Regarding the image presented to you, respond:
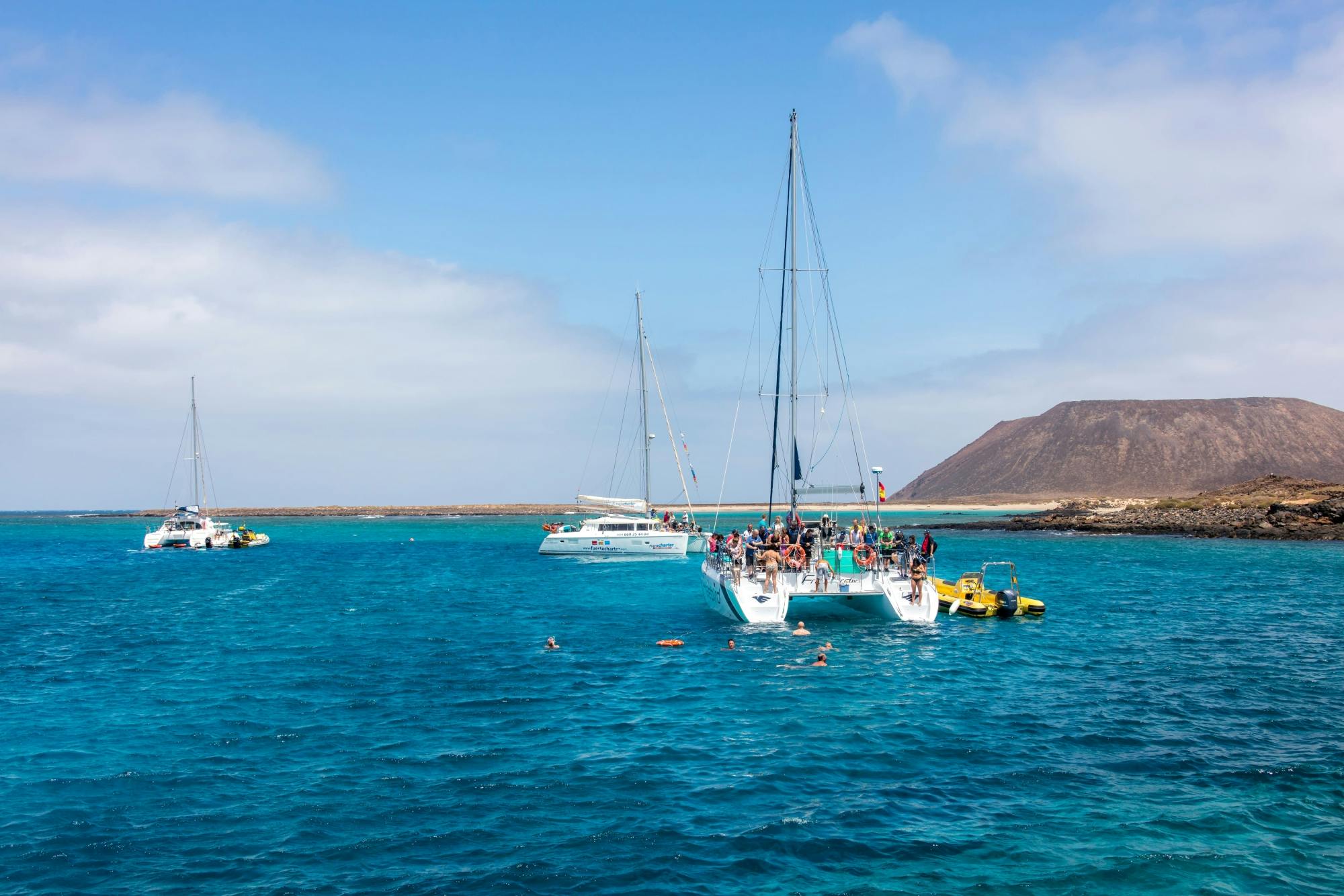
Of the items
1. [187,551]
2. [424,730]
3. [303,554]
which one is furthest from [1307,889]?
[187,551]

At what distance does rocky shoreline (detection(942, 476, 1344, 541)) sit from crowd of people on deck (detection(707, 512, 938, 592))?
54.8 metres

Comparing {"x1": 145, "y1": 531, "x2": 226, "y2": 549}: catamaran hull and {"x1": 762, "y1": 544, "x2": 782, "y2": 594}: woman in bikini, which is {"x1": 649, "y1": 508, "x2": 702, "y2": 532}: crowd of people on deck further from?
{"x1": 145, "y1": 531, "x2": 226, "y2": 549}: catamaran hull

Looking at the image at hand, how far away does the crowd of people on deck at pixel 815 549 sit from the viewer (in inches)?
1085

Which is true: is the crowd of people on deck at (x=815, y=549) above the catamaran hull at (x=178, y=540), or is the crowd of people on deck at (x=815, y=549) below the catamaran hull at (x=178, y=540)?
above

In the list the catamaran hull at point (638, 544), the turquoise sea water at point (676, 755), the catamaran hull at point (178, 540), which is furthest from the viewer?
the catamaran hull at point (178, 540)

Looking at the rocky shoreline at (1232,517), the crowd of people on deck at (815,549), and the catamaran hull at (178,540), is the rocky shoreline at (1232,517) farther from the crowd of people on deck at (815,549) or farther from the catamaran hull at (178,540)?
the catamaran hull at (178,540)

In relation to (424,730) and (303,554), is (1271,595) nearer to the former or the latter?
(424,730)

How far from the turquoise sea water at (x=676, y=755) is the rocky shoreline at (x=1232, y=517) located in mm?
48338

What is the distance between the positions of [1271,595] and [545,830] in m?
35.3

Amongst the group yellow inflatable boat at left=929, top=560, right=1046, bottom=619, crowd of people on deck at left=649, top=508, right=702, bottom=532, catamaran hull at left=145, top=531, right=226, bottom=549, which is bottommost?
yellow inflatable boat at left=929, top=560, right=1046, bottom=619

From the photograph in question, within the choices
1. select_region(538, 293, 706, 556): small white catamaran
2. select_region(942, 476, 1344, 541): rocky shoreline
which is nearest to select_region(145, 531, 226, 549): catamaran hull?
select_region(538, 293, 706, 556): small white catamaran

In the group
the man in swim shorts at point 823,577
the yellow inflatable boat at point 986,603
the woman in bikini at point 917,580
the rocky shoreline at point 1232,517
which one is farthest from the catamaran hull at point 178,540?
the rocky shoreline at point 1232,517

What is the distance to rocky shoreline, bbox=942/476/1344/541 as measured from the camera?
72.8 meters

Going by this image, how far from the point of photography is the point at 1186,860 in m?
10.8
